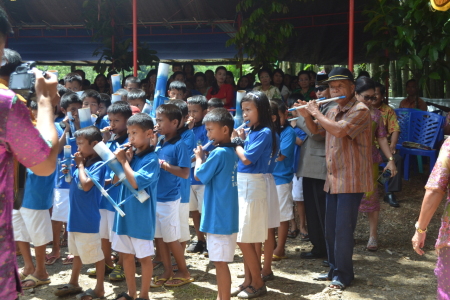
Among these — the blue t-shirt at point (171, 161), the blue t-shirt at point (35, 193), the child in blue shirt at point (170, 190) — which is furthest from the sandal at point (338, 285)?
the blue t-shirt at point (35, 193)

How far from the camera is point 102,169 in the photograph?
13.8 feet

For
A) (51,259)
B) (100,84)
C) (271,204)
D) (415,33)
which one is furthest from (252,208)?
(100,84)

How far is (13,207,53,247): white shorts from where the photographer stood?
458cm

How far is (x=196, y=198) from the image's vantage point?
225 inches

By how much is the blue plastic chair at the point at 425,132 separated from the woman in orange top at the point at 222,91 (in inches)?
104

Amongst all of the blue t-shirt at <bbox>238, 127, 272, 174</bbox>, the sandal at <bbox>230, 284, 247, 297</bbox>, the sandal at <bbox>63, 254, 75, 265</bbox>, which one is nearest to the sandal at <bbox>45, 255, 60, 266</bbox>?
the sandal at <bbox>63, 254, 75, 265</bbox>

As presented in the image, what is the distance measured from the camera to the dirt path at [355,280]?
14.1ft

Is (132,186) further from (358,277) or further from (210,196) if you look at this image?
(358,277)

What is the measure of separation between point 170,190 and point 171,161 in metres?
0.29

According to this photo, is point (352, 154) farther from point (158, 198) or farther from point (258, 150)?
point (158, 198)

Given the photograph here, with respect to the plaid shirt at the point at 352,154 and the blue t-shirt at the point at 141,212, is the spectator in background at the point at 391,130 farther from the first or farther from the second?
the blue t-shirt at the point at 141,212

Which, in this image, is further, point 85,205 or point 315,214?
point 315,214

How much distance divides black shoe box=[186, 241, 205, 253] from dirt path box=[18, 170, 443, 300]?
136 millimetres

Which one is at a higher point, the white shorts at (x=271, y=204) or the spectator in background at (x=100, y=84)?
the spectator in background at (x=100, y=84)
